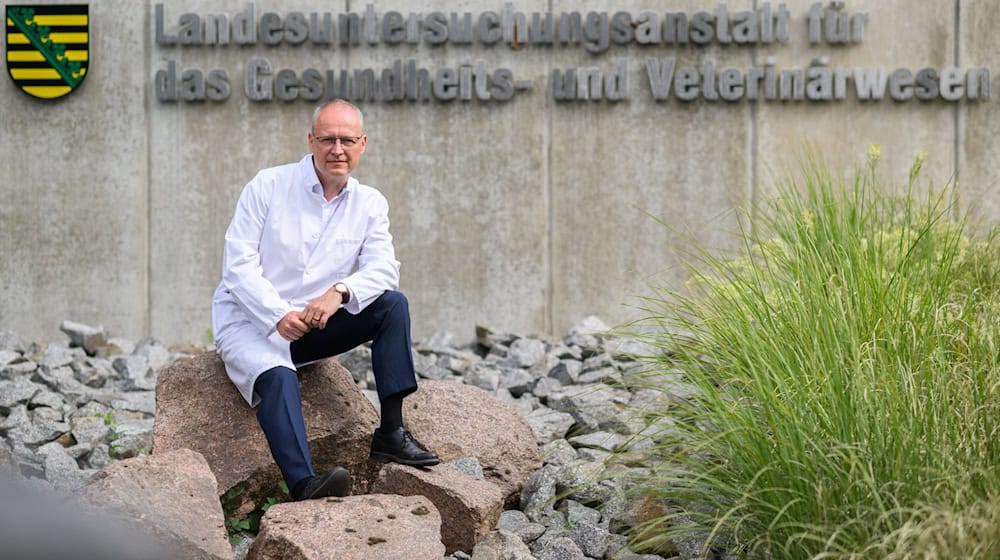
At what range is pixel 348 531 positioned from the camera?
10.0 feet

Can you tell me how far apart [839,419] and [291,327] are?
1682 mm

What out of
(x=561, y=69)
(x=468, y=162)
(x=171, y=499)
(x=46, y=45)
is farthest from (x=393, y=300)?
(x=46, y=45)

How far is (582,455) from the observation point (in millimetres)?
4090

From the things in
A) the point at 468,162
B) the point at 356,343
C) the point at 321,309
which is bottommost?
the point at 356,343

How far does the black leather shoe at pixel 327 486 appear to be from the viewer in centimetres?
323

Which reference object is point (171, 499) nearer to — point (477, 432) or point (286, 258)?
point (286, 258)

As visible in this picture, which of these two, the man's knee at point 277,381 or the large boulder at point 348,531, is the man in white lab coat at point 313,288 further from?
the large boulder at point 348,531

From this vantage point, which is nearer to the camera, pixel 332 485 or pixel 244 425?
pixel 332 485

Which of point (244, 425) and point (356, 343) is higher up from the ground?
point (356, 343)

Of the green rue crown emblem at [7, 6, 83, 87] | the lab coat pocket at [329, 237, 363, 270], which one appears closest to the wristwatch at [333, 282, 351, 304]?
the lab coat pocket at [329, 237, 363, 270]

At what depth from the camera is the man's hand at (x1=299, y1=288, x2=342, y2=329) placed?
138 inches

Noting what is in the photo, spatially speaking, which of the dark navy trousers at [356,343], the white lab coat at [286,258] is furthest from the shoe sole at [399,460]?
the white lab coat at [286,258]

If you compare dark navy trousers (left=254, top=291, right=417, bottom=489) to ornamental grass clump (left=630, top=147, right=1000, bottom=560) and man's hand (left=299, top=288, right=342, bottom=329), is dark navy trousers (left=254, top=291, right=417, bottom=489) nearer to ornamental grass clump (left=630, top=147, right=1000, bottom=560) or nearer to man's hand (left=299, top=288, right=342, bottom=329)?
man's hand (left=299, top=288, right=342, bottom=329)

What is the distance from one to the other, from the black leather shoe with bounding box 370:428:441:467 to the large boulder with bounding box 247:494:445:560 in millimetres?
373
